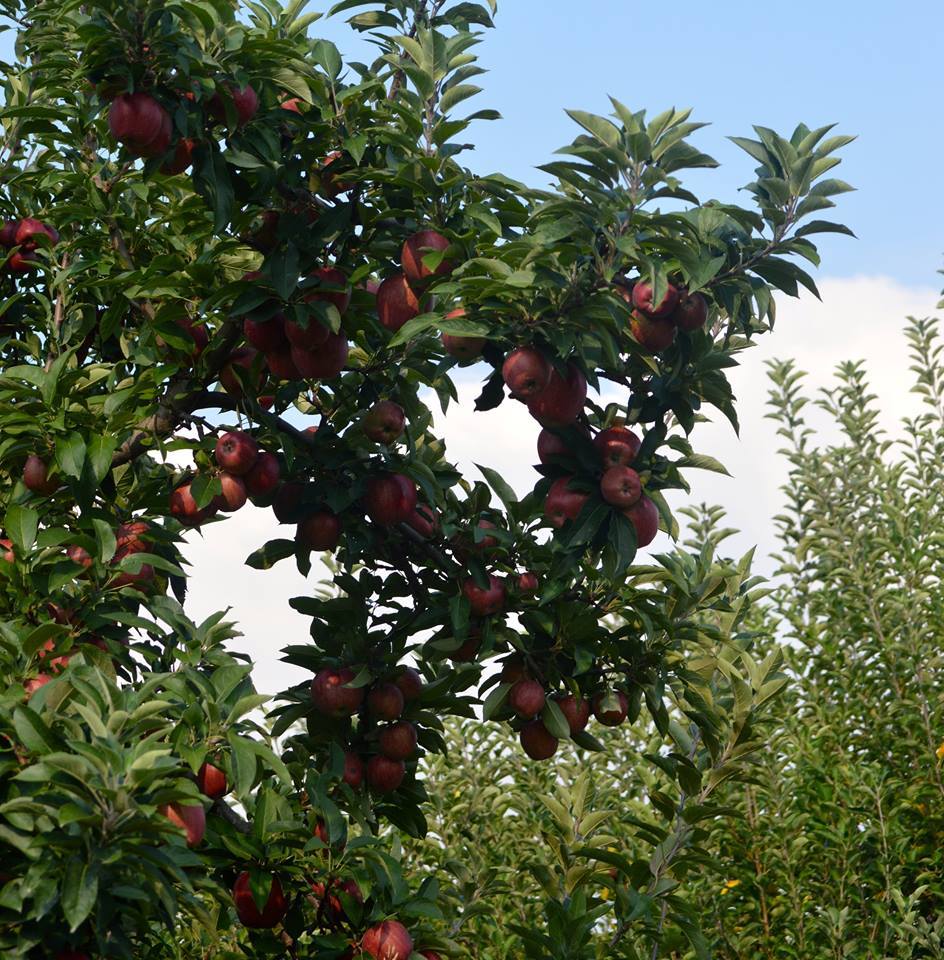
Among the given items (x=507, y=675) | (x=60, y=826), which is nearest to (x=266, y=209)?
(x=507, y=675)

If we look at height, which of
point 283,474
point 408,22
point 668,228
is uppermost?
point 408,22

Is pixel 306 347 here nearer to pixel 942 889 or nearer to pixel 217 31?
pixel 217 31

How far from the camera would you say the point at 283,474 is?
4.11 m

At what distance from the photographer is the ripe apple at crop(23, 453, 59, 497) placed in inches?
153

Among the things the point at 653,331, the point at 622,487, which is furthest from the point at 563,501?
the point at 653,331

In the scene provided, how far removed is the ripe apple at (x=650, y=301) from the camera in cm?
329

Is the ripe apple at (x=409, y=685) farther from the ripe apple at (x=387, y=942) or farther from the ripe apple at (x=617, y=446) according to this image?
the ripe apple at (x=617, y=446)

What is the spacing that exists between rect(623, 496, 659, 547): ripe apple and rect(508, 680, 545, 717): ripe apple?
0.69 meters

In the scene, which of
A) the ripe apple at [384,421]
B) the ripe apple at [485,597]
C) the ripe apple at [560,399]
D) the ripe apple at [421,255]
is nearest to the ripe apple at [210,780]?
the ripe apple at [485,597]

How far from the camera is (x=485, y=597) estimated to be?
394 cm

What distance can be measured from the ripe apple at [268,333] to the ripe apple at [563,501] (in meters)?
0.94

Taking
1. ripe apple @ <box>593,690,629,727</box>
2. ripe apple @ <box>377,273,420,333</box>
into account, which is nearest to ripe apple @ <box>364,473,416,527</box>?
ripe apple @ <box>377,273,420,333</box>

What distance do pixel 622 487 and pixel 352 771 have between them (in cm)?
140

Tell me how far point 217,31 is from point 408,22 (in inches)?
38.1
